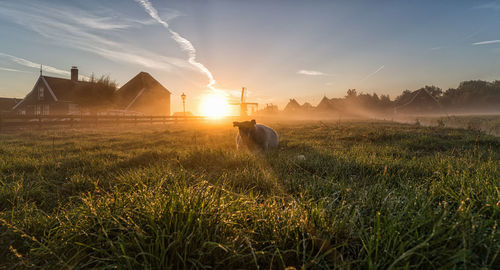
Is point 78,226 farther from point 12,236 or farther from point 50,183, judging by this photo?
point 50,183

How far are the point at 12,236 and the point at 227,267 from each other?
192cm

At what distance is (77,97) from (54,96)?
6864 millimetres

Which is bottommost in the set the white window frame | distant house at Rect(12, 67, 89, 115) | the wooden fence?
the wooden fence

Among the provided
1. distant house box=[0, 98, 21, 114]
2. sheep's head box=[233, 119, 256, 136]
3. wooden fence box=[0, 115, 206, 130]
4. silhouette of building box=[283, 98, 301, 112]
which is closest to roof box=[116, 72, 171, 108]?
wooden fence box=[0, 115, 206, 130]

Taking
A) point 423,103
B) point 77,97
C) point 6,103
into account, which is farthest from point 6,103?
point 423,103

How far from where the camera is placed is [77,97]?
28.2 m

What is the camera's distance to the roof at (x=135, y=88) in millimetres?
36662

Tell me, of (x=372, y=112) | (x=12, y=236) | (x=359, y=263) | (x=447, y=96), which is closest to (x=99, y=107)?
(x=12, y=236)

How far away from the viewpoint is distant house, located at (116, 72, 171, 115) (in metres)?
36.4

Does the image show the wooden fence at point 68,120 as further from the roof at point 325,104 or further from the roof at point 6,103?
the roof at point 325,104

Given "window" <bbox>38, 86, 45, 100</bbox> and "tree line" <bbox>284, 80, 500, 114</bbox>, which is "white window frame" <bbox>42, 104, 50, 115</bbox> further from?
"tree line" <bbox>284, 80, 500, 114</bbox>

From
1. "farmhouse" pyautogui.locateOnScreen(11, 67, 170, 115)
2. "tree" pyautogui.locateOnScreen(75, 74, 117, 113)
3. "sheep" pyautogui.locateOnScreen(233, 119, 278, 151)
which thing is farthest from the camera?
"farmhouse" pyautogui.locateOnScreen(11, 67, 170, 115)

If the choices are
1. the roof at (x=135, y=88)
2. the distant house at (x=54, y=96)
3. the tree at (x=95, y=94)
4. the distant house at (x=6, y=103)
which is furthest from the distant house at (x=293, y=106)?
the distant house at (x=6, y=103)

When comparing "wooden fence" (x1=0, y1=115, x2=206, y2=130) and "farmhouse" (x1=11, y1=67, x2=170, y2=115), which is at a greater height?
"farmhouse" (x1=11, y1=67, x2=170, y2=115)
